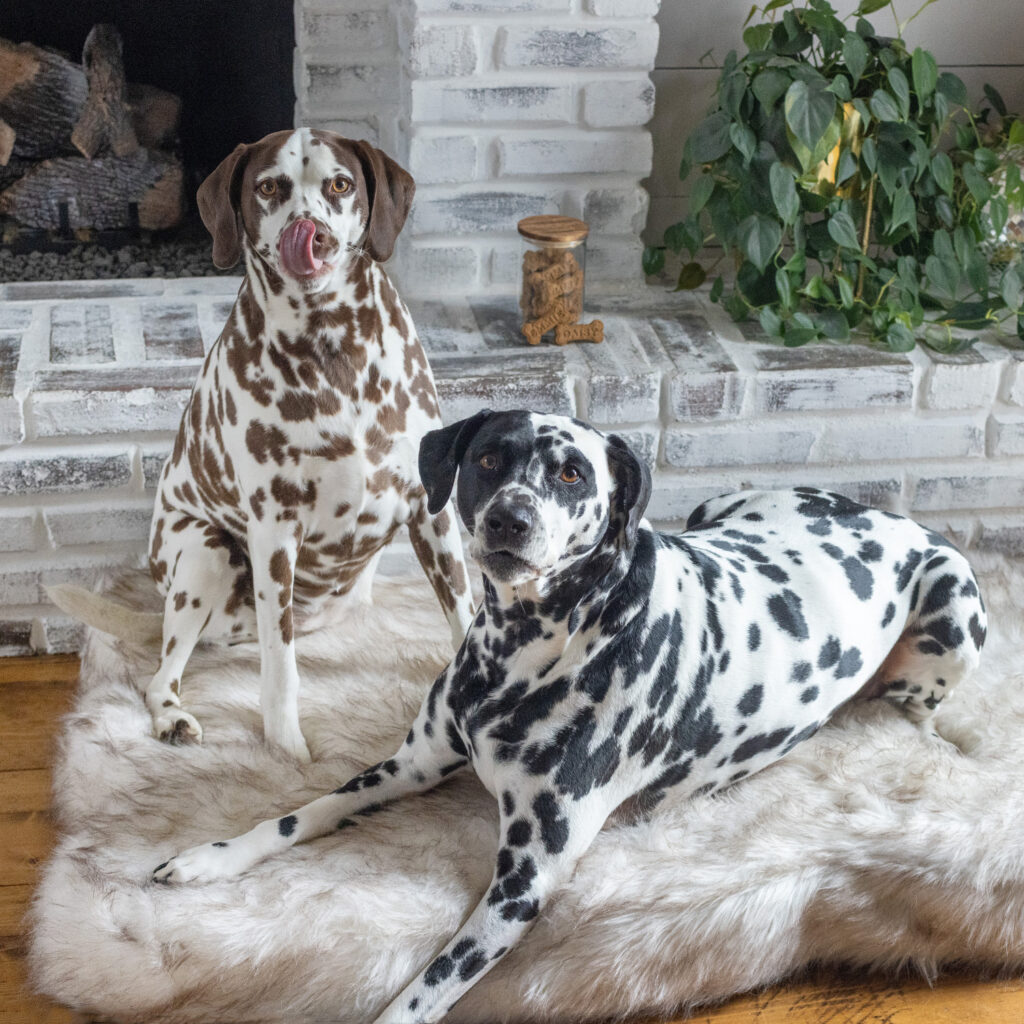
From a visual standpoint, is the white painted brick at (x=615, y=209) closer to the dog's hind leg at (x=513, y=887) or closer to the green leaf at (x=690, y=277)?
the green leaf at (x=690, y=277)

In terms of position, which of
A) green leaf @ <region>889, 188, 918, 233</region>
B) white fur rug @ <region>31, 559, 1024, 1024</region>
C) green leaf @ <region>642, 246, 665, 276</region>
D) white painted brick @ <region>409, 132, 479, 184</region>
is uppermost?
white painted brick @ <region>409, 132, 479, 184</region>

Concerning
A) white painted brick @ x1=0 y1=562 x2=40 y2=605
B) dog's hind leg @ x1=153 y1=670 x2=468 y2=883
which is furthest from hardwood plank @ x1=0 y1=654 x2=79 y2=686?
dog's hind leg @ x1=153 y1=670 x2=468 y2=883

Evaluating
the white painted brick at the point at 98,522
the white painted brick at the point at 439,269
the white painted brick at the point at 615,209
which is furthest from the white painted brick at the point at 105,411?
the white painted brick at the point at 615,209

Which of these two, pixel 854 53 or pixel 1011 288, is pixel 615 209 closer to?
pixel 854 53

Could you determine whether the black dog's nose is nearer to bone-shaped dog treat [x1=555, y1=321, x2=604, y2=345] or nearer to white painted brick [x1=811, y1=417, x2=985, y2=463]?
bone-shaped dog treat [x1=555, y1=321, x2=604, y2=345]

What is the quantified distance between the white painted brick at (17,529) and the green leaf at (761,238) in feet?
4.47

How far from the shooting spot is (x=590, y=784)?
1.57 m

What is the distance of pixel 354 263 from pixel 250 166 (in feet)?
0.60

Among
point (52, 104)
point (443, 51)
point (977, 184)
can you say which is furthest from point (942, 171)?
point (52, 104)

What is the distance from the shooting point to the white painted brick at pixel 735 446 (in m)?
2.31

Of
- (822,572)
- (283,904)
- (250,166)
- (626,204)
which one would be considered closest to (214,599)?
(283,904)

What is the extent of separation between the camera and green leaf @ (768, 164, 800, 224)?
2199 mm

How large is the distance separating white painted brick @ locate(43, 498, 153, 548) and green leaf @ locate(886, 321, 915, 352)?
4.60 ft

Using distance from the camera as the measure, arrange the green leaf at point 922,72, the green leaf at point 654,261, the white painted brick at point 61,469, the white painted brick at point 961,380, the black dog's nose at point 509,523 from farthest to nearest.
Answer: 1. the green leaf at point 654,261
2. the white painted brick at point 961,380
3. the green leaf at point 922,72
4. the white painted brick at point 61,469
5. the black dog's nose at point 509,523
